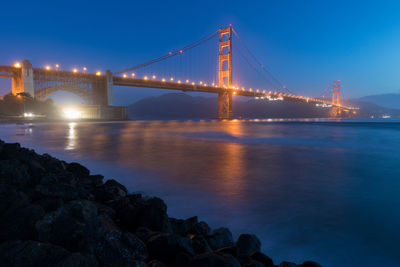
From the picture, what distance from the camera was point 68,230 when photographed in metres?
1.87

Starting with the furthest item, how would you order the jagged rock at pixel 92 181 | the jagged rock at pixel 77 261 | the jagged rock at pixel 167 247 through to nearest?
1. the jagged rock at pixel 92 181
2. the jagged rock at pixel 167 247
3. the jagged rock at pixel 77 261

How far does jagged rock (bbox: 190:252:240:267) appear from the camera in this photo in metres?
1.66

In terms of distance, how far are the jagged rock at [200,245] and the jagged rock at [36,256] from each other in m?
0.87

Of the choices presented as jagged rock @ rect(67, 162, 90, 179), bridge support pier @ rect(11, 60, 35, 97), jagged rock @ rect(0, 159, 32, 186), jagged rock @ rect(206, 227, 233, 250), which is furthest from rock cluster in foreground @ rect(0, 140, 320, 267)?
bridge support pier @ rect(11, 60, 35, 97)

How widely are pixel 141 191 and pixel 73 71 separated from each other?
4683 cm

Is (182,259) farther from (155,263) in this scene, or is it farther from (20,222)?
(20,222)

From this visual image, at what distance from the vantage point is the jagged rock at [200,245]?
211 centimetres

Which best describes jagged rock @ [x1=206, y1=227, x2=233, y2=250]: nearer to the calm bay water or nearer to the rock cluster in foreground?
the rock cluster in foreground

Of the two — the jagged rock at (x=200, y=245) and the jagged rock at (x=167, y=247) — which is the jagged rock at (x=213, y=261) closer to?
the jagged rock at (x=167, y=247)

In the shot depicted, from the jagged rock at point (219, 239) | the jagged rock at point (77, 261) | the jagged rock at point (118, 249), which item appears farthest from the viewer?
the jagged rock at point (219, 239)

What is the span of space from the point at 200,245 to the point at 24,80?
4496 cm

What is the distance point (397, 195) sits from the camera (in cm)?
415

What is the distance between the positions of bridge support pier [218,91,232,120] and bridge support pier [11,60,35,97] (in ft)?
114

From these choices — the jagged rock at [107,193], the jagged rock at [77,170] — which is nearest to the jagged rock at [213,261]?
the jagged rock at [107,193]
